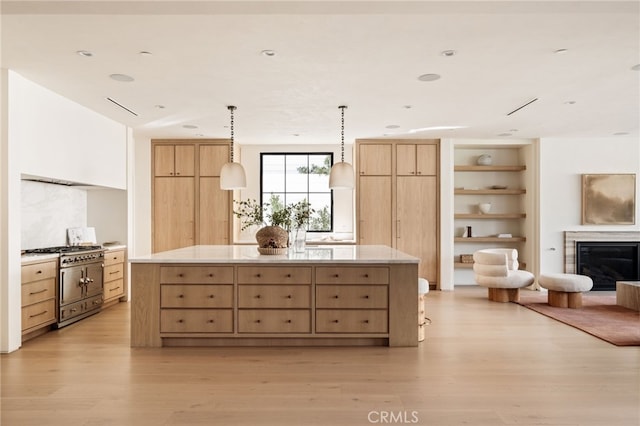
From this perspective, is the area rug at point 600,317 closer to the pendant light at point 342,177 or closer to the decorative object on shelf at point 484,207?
the decorative object on shelf at point 484,207

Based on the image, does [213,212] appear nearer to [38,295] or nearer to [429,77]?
[38,295]

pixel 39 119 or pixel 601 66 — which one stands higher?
pixel 601 66

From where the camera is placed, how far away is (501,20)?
301cm

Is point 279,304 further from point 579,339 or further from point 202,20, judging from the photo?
point 579,339

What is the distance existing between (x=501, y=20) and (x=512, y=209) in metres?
5.56

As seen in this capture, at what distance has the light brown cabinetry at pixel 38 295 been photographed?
4.22m

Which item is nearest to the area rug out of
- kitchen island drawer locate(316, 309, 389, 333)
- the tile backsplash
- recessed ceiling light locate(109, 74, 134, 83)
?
kitchen island drawer locate(316, 309, 389, 333)

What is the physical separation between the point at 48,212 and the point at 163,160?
221 centimetres

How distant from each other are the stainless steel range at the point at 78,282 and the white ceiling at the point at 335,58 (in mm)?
1694

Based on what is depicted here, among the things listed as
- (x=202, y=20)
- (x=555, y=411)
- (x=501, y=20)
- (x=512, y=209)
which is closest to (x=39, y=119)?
(x=202, y=20)

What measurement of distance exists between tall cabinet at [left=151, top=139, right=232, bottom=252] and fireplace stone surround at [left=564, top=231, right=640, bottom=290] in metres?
5.49

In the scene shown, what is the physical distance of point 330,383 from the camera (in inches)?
124

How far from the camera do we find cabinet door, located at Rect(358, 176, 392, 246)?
738cm

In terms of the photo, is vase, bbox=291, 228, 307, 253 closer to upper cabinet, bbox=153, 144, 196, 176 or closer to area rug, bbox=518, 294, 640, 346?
area rug, bbox=518, 294, 640, 346
